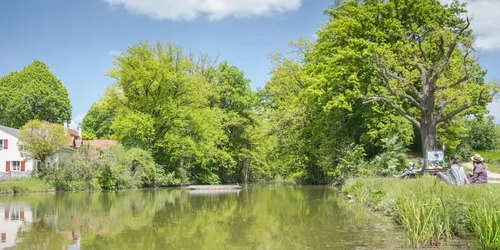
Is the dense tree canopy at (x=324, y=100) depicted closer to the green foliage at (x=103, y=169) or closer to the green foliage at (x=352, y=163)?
the green foliage at (x=352, y=163)

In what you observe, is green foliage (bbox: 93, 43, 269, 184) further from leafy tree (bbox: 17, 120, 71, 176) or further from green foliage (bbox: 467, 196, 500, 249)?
green foliage (bbox: 467, 196, 500, 249)

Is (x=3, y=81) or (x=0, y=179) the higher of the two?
(x=3, y=81)

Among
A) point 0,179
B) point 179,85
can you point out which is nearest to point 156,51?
point 179,85

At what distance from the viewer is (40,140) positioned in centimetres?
3662

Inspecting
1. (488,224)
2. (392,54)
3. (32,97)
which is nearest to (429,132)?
(392,54)

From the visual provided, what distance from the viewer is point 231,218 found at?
1627cm

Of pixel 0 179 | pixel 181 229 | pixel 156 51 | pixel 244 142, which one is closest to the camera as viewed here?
pixel 181 229

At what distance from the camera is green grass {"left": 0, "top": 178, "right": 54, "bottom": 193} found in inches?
1347

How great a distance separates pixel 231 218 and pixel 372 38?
2042cm

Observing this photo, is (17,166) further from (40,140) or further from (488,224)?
(488,224)

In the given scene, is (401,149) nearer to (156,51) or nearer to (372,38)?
(372,38)

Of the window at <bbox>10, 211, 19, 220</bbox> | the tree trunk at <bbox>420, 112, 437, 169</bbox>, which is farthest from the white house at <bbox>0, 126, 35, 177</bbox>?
the tree trunk at <bbox>420, 112, 437, 169</bbox>

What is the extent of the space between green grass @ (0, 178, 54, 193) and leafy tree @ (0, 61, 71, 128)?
23.6m

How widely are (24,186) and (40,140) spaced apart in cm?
387
